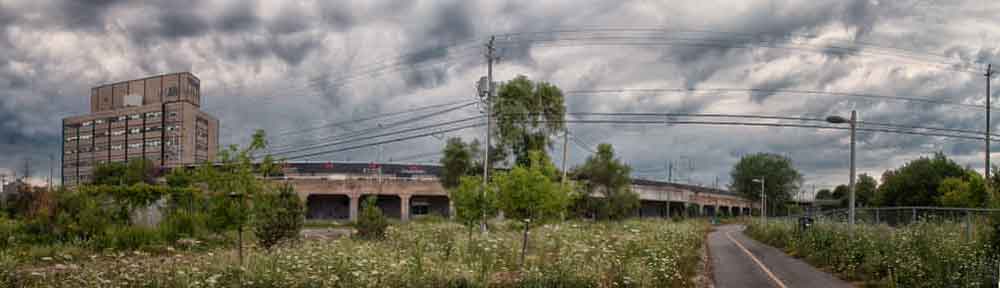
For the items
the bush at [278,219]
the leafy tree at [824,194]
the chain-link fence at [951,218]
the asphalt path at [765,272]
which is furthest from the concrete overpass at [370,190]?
the leafy tree at [824,194]

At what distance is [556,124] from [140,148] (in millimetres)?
77806

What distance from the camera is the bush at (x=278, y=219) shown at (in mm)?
19438

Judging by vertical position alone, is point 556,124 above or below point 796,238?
above

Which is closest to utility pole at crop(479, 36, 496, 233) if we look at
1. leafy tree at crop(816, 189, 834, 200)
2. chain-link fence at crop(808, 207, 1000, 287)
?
chain-link fence at crop(808, 207, 1000, 287)

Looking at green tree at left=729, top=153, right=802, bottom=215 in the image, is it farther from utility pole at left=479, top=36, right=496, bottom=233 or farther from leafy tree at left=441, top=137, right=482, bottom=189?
utility pole at left=479, top=36, right=496, bottom=233

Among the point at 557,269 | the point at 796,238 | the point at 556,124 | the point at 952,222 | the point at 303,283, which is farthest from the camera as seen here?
the point at 556,124

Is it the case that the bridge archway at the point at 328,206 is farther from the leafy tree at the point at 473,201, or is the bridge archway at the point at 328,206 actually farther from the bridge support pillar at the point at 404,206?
the leafy tree at the point at 473,201

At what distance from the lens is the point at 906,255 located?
617 inches

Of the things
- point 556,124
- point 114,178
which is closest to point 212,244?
point 556,124

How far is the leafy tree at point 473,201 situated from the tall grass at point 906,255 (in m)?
10.5

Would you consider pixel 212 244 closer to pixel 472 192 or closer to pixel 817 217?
pixel 472 192

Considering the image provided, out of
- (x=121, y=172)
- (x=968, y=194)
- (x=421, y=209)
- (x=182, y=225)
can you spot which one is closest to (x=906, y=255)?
(x=182, y=225)

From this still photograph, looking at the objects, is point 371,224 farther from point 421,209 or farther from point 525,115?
point 421,209

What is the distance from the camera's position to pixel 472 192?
20.9 m
